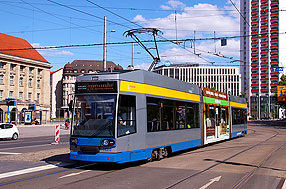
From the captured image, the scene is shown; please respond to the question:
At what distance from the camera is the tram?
9.82 meters

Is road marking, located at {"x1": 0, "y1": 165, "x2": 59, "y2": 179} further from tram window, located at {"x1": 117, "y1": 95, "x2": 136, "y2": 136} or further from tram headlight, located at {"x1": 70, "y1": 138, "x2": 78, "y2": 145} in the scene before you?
tram window, located at {"x1": 117, "y1": 95, "x2": 136, "y2": 136}

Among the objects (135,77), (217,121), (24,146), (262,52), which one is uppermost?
(262,52)

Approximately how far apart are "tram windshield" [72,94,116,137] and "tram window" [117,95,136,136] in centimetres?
23

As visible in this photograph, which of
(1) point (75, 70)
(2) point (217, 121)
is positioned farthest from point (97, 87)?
(1) point (75, 70)

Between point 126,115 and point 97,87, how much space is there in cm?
123

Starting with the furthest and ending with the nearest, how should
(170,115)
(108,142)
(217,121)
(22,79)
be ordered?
1. (22,79)
2. (217,121)
3. (170,115)
4. (108,142)

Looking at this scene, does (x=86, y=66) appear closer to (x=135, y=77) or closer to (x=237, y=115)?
(x=237, y=115)

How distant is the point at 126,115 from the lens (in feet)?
33.4

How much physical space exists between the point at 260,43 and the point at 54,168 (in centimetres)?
11874

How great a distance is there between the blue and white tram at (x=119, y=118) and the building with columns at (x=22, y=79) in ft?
158

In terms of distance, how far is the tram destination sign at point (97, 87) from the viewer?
10.1 metres

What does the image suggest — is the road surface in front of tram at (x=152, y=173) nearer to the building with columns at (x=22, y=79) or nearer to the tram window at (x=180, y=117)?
the tram window at (x=180, y=117)

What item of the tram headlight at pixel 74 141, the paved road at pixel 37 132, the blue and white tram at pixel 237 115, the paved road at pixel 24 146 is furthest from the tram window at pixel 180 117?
the paved road at pixel 37 132

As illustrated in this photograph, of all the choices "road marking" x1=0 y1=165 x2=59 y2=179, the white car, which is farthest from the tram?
the white car
